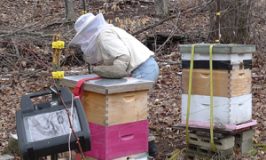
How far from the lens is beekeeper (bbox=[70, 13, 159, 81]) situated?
4.71 meters

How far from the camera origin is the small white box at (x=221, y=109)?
4.86 metres

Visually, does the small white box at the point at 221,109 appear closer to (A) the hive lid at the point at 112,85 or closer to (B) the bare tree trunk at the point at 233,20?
(A) the hive lid at the point at 112,85

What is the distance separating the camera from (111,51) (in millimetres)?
4715

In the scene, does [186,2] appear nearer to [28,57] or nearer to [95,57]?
[28,57]

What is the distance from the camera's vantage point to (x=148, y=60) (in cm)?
518

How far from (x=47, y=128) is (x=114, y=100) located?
0.92m

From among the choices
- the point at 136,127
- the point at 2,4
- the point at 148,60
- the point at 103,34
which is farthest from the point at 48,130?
the point at 2,4

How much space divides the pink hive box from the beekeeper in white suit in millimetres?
566

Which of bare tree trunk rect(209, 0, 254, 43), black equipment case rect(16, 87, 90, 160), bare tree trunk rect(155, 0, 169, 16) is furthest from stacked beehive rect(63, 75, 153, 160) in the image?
bare tree trunk rect(155, 0, 169, 16)

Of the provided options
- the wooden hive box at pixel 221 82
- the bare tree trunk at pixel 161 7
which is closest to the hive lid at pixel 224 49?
the wooden hive box at pixel 221 82

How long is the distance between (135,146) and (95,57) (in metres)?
1.12

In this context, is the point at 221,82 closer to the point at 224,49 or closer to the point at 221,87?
the point at 221,87

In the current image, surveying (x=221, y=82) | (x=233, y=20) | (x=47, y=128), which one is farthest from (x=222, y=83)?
(x=233, y=20)

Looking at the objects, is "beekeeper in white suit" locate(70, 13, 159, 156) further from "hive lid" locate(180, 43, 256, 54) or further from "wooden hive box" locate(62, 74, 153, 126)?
"hive lid" locate(180, 43, 256, 54)
